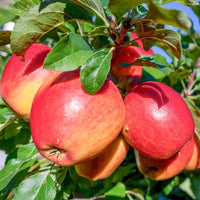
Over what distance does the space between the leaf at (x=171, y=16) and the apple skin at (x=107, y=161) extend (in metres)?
0.42

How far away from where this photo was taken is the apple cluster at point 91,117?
656 mm

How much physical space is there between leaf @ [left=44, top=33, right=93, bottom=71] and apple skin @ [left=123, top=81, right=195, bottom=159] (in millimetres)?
234

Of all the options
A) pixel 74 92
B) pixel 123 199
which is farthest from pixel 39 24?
pixel 123 199

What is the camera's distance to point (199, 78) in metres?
1.40

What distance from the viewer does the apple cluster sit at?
0.66 meters

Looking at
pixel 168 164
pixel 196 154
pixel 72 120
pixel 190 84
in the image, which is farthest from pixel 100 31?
pixel 190 84

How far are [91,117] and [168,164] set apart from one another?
1.55ft

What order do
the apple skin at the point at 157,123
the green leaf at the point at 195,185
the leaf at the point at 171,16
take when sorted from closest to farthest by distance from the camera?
the leaf at the point at 171,16, the apple skin at the point at 157,123, the green leaf at the point at 195,185

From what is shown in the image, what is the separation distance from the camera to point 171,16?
0.57 metres

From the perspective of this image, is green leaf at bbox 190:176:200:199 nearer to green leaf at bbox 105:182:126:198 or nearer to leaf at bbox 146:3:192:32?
green leaf at bbox 105:182:126:198

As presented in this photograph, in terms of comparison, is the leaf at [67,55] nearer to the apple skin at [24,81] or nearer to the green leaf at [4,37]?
the apple skin at [24,81]

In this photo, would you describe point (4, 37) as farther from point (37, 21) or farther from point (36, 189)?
point (36, 189)

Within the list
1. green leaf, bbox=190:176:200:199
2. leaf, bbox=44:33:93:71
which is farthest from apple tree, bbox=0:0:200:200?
green leaf, bbox=190:176:200:199

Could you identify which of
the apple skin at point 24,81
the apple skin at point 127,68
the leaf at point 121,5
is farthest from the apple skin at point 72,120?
the apple skin at point 127,68
